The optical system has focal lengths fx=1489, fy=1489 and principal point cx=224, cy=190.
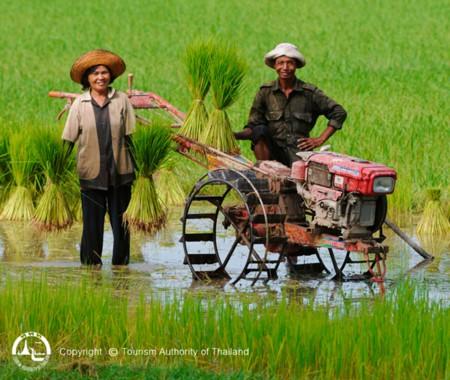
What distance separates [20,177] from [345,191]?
3.99 meters

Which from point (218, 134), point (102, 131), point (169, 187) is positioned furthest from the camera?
point (169, 187)

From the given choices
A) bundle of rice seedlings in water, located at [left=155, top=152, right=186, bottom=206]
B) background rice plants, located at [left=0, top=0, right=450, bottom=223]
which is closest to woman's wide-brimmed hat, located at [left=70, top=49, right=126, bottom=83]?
bundle of rice seedlings in water, located at [left=155, top=152, right=186, bottom=206]

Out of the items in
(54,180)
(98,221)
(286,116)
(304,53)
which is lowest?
(98,221)

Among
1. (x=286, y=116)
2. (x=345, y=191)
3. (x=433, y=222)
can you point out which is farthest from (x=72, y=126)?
(x=433, y=222)

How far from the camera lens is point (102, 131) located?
10453 millimetres

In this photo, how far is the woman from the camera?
10.4m

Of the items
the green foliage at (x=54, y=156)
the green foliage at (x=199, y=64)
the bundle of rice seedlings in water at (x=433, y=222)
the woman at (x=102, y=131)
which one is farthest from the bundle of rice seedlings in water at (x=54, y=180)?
the bundle of rice seedlings in water at (x=433, y=222)

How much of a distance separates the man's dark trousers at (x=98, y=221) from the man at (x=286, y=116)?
98cm

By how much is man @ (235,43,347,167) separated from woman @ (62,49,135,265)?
2.74 feet

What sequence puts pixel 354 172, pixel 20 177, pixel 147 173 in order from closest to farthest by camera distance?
pixel 354 172, pixel 147 173, pixel 20 177

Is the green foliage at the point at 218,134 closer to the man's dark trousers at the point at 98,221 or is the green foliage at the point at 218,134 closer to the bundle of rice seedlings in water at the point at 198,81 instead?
the bundle of rice seedlings in water at the point at 198,81

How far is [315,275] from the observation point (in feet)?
→ 33.6

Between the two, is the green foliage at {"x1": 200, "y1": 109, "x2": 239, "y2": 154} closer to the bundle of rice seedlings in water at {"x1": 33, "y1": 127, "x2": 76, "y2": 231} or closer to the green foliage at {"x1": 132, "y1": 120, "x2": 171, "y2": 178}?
the green foliage at {"x1": 132, "y1": 120, "x2": 171, "y2": 178}

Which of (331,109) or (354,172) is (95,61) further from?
(354,172)
